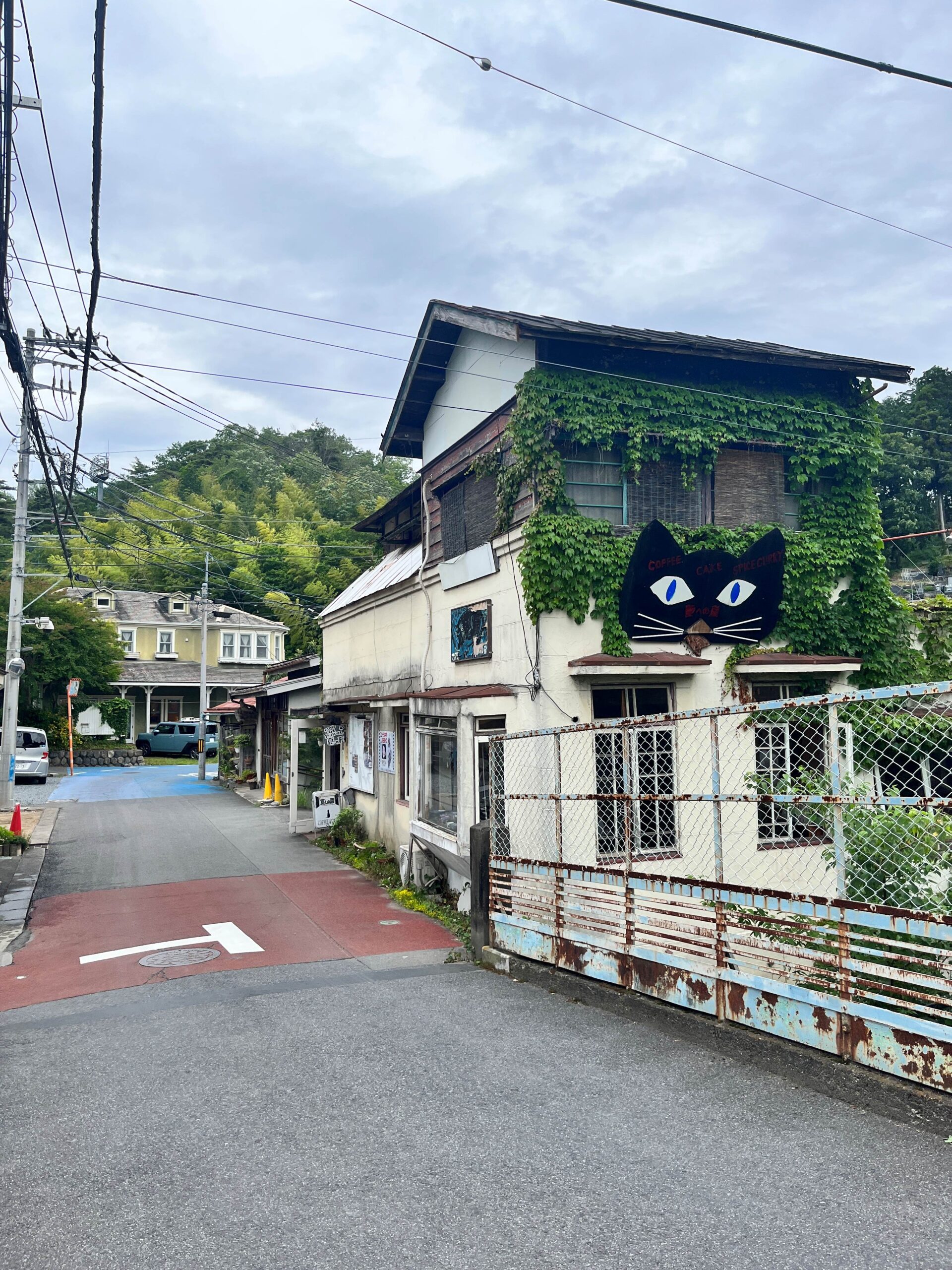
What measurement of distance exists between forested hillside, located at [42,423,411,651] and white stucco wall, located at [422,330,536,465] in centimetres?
3917

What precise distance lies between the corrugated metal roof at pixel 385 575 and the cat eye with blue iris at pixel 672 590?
207 inches

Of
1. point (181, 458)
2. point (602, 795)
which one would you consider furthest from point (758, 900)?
point (181, 458)

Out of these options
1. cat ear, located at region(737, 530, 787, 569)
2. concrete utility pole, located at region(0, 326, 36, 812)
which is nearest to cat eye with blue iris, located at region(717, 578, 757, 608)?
cat ear, located at region(737, 530, 787, 569)

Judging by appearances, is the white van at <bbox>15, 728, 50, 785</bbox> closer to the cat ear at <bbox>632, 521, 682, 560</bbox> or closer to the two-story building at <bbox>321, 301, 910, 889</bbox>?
the two-story building at <bbox>321, 301, 910, 889</bbox>

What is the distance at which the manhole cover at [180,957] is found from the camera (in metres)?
9.55

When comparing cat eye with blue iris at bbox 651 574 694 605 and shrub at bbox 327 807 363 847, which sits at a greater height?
cat eye with blue iris at bbox 651 574 694 605

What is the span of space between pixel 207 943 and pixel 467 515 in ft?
22.4

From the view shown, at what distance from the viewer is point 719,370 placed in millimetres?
11977

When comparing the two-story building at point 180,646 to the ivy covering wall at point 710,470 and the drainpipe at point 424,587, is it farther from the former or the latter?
the ivy covering wall at point 710,470

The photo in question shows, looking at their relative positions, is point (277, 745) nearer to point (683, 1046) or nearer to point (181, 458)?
point (683, 1046)

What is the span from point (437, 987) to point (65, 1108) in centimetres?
353

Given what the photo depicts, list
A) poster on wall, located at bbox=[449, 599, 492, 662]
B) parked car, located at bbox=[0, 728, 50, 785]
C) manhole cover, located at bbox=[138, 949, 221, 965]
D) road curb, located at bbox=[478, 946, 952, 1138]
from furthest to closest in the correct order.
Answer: parked car, located at bbox=[0, 728, 50, 785], poster on wall, located at bbox=[449, 599, 492, 662], manhole cover, located at bbox=[138, 949, 221, 965], road curb, located at bbox=[478, 946, 952, 1138]

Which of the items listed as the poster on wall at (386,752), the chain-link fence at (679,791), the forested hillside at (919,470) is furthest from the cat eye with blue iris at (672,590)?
the forested hillside at (919,470)

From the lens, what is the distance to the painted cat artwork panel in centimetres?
1095
